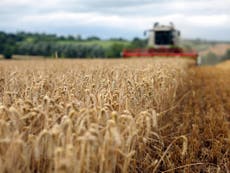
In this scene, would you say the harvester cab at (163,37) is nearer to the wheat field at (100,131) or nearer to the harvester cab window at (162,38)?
the harvester cab window at (162,38)

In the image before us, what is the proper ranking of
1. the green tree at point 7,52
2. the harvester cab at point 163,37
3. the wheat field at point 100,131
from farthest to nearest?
the green tree at point 7,52 → the harvester cab at point 163,37 → the wheat field at point 100,131

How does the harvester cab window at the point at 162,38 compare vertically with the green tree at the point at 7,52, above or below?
above

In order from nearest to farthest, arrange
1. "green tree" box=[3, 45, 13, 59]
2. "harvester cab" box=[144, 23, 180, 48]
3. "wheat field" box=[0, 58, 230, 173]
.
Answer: "wheat field" box=[0, 58, 230, 173]
"harvester cab" box=[144, 23, 180, 48]
"green tree" box=[3, 45, 13, 59]

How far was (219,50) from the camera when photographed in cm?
9956

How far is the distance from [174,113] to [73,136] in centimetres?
459

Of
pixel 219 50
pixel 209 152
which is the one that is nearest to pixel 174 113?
pixel 209 152

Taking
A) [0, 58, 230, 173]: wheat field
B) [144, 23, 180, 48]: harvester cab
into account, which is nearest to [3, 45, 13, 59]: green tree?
[144, 23, 180, 48]: harvester cab

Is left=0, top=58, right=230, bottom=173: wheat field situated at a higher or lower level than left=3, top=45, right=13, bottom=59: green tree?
higher

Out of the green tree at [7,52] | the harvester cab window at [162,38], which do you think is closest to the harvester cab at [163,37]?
the harvester cab window at [162,38]

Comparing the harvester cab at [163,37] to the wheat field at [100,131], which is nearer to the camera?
the wheat field at [100,131]

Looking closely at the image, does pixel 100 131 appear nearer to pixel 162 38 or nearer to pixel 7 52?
pixel 162 38

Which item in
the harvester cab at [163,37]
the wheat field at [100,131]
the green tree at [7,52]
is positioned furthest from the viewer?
the green tree at [7,52]

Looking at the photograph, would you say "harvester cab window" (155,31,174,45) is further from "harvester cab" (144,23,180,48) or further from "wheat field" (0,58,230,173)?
"wheat field" (0,58,230,173)

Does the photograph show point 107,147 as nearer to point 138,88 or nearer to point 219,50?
point 138,88
